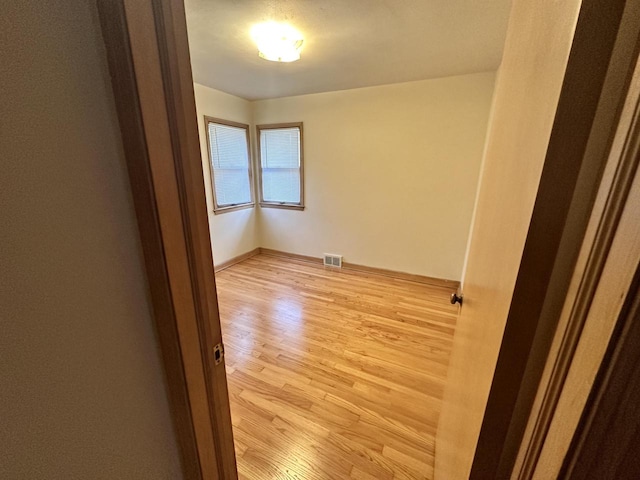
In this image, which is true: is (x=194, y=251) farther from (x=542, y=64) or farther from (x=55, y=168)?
(x=542, y=64)

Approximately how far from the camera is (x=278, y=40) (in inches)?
75.3

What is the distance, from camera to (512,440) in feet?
1.57

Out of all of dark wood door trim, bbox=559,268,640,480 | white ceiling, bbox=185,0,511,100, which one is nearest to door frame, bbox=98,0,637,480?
dark wood door trim, bbox=559,268,640,480

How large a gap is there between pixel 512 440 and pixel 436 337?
2.01 m

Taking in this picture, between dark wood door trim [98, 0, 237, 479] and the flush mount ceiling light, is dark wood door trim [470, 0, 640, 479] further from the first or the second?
the flush mount ceiling light

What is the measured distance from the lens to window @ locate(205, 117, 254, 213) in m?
3.48

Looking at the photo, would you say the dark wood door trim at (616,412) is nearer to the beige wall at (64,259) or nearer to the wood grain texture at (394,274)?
the beige wall at (64,259)

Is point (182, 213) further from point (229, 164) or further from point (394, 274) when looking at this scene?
point (229, 164)

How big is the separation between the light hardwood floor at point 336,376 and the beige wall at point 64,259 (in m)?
1.06

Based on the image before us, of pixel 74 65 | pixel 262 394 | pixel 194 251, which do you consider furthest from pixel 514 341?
pixel 262 394

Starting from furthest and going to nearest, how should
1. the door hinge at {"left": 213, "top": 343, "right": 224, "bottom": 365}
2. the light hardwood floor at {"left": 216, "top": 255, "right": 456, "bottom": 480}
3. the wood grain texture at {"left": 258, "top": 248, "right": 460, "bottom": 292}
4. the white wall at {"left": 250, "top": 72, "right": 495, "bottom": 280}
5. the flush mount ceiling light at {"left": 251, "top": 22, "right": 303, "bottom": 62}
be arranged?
1. the wood grain texture at {"left": 258, "top": 248, "right": 460, "bottom": 292}
2. the white wall at {"left": 250, "top": 72, "right": 495, "bottom": 280}
3. the flush mount ceiling light at {"left": 251, "top": 22, "right": 303, "bottom": 62}
4. the light hardwood floor at {"left": 216, "top": 255, "right": 456, "bottom": 480}
5. the door hinge at {"left": 213, "top": 343, "right": 224, "bottom": 365}

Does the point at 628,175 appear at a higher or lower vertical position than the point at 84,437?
higher

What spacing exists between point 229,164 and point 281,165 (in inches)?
30.8

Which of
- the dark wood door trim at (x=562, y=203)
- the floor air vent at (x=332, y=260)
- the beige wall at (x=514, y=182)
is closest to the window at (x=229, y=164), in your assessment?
the floor air vent at (x=332, y=260)
